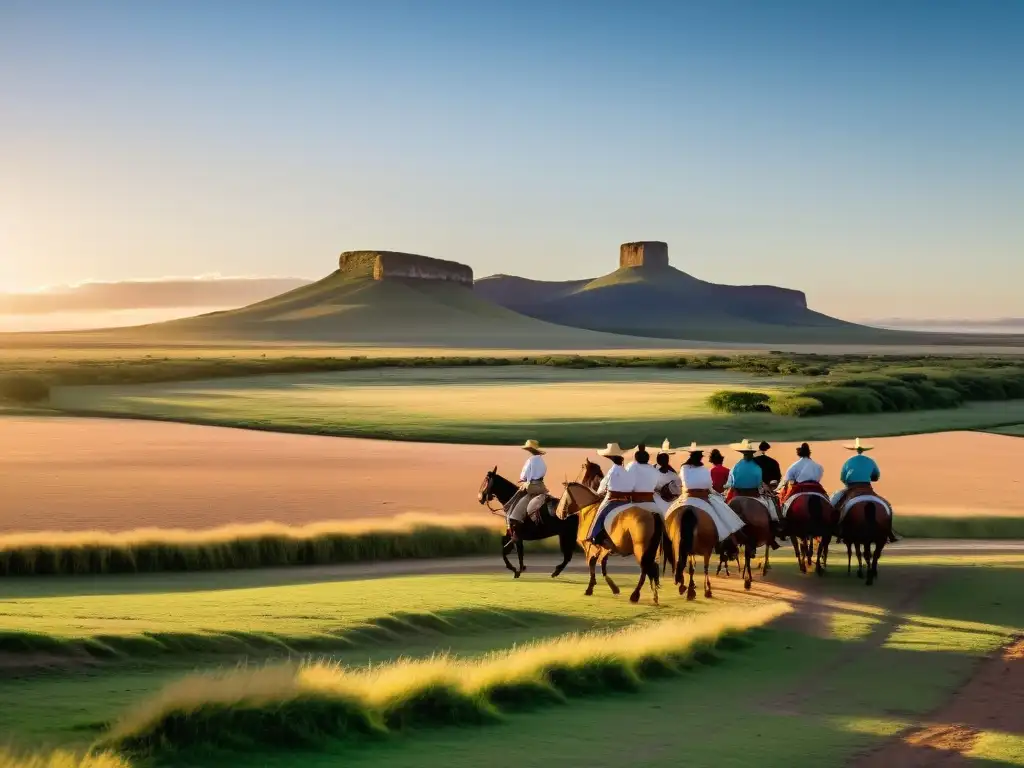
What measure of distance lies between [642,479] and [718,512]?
1357mm

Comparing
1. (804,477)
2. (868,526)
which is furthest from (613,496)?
(868,526)

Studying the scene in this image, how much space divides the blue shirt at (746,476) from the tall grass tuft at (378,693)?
268 inches

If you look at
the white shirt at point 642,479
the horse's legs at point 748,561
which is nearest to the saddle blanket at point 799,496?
the horse's legs at point 748,561

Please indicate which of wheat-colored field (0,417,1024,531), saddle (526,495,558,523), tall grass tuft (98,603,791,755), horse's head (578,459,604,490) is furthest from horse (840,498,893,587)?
wheat-colored field (0,417,1024,531)

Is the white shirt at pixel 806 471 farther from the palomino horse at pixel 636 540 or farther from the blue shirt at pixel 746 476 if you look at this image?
the palomino horse at pixel 636 540

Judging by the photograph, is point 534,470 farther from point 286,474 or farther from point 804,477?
point 286,474

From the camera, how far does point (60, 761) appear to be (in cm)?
823

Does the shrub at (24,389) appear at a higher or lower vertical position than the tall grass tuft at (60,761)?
higher

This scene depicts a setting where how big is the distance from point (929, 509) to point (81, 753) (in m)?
28.5

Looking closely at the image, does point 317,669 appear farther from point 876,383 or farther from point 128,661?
point 876,383

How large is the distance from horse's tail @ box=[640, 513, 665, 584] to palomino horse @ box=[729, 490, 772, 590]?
2395mm

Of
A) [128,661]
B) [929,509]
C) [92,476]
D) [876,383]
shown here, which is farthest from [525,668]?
[876,383]

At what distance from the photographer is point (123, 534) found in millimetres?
25000

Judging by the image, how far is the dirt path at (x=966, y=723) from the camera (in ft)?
35.0
